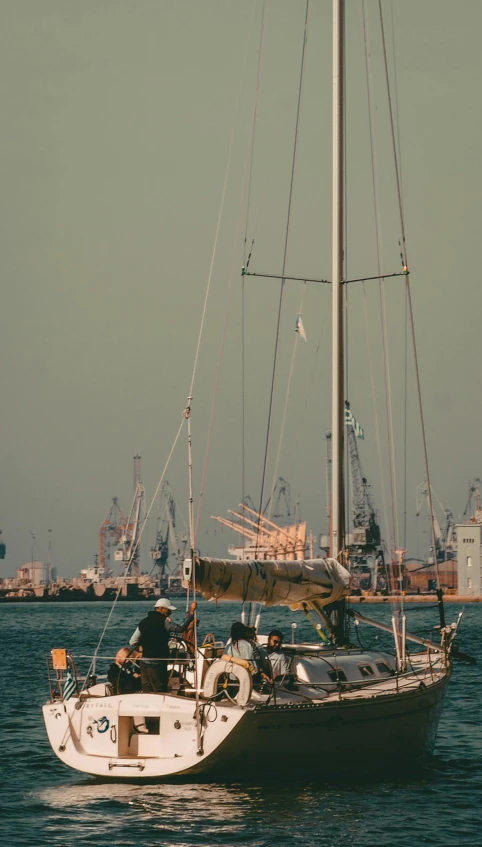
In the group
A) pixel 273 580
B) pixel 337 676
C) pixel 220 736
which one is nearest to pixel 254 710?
pixel 220 736

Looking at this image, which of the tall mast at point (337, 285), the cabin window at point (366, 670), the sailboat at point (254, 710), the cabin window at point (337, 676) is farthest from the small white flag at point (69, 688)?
the tall mast at point (337, 285)

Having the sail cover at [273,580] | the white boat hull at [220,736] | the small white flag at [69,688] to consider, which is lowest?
the white boat hull at [220,736]

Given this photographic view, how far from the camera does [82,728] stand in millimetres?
21078

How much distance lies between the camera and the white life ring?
65.8 feet

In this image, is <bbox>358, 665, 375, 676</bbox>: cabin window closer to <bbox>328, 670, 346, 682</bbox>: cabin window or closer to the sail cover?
<bbox>328, 670, 346, 682</bbox>: cabin window

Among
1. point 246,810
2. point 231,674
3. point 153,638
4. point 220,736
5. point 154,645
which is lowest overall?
point 246,810

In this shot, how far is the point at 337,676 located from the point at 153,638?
404 centimetres

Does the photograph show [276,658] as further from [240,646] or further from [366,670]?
[366,670]

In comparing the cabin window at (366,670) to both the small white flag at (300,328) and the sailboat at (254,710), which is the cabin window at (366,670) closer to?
the sailboat at (254,710)

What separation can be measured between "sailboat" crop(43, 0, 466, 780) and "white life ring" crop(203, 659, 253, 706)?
0.05ft

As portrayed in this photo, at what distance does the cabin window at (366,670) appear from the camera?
79.4 feet

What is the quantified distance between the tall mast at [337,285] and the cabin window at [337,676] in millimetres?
3573

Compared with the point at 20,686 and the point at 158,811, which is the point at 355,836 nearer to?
the point at 158,811

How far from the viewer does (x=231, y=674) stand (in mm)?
20531
